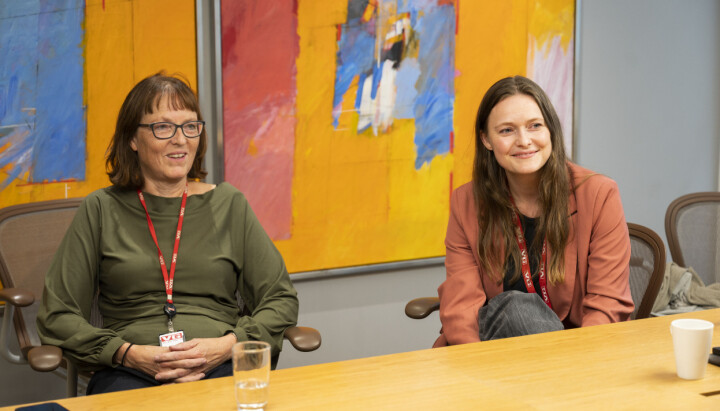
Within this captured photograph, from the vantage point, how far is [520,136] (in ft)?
8.37

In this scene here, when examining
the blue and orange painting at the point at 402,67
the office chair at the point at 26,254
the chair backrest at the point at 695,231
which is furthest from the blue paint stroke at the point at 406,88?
the office chair at the point at 26,254

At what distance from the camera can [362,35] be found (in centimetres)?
363

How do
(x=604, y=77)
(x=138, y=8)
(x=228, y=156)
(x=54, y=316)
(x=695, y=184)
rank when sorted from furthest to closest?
(x=695, y=184) < (x=604, y=77) < (x=228, y=156) < (x=138, y=8) < (x=54, y=316)

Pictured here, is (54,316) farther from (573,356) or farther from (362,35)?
(362,35)

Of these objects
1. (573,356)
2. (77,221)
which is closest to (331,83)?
(77,221)

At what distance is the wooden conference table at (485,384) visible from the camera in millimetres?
1608

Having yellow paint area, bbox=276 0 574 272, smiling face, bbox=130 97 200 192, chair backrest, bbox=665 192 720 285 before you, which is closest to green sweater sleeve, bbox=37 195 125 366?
smiling face, bbox=130 97 200 192

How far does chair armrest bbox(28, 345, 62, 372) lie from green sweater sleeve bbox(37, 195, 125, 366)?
0.07 m

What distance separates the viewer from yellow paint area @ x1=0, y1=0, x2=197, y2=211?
3113 millimetres

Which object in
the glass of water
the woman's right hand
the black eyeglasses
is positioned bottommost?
the woman's right hand

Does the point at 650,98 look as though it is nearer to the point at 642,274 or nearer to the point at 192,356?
the point at 642,274

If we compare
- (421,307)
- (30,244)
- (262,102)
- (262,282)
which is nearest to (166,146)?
(262,282)

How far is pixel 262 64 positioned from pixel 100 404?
6.83 ft

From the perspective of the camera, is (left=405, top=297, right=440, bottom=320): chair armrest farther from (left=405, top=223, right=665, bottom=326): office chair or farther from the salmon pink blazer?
the salmon pink blazer
